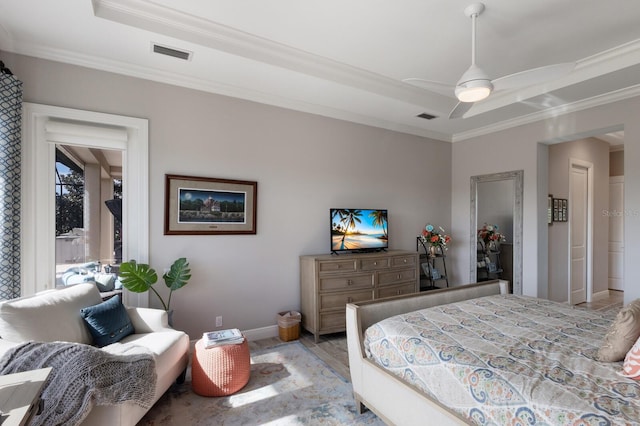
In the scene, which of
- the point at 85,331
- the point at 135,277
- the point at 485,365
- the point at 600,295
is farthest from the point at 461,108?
the point at 600,295

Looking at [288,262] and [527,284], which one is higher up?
[288,262]

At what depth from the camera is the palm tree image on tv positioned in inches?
155

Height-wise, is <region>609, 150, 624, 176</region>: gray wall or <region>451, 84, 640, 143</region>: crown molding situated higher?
<region>451, 84, 640, 143</region>: crown molding

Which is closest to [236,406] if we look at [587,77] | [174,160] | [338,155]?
[174,160]

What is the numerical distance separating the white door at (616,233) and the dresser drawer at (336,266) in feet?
17.5

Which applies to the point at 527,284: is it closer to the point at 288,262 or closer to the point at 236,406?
the point at 288,262

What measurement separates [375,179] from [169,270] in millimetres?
2854

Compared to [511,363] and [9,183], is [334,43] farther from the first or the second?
[9,183]

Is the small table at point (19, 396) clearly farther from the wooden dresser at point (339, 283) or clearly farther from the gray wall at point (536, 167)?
the gray wall at point (536, 167)

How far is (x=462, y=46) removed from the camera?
2863 mm

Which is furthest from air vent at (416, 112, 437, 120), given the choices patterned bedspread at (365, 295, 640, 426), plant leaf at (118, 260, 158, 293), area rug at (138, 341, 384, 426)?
plant leaf at (118, 260, 158, 293)

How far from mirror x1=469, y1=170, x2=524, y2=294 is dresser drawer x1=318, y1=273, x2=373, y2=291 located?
2.14m

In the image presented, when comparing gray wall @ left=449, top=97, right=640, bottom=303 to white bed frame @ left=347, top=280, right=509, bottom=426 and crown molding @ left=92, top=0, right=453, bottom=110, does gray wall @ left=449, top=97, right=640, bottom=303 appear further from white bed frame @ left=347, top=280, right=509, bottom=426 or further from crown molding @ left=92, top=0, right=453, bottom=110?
white bed frame @ left=347, top=280, right=509, bottom=426

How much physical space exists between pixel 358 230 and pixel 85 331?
2.92 meters
